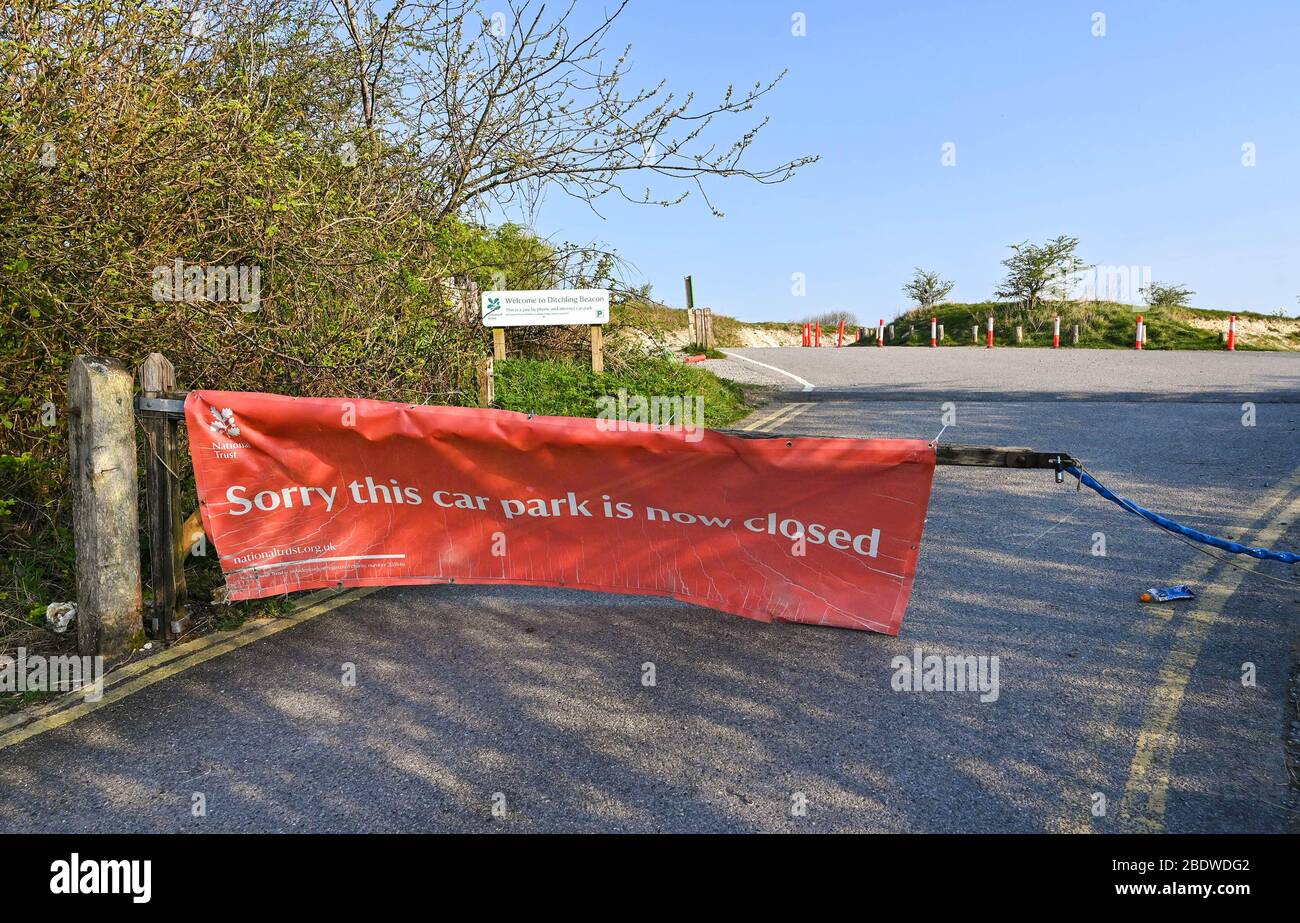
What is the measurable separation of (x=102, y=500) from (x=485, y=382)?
611 centimetres

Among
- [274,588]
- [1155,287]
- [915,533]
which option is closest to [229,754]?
[274,588]

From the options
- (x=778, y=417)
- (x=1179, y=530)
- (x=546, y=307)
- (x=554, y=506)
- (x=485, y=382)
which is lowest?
(x=1179, y=530)

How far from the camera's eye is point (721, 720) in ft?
13.5

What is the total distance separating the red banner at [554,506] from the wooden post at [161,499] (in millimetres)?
224

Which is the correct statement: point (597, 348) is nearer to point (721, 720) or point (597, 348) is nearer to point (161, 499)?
point (161, 499)

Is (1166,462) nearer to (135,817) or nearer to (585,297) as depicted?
(585,297)

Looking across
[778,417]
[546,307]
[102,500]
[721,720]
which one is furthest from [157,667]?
[778,417]

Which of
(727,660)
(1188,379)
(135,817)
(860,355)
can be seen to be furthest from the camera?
(860,355)

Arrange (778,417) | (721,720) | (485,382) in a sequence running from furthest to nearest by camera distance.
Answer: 1. (778,417)
2. (485,382)
3. (721,720)

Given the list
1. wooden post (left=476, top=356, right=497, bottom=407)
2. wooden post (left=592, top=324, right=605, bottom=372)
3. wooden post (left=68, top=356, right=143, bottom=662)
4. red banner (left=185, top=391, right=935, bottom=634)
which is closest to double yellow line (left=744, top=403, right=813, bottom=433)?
wooden post (left=592, top=324, right=605, bottom=372)

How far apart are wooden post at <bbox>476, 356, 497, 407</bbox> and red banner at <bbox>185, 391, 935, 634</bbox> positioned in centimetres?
542

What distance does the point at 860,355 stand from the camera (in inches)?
962
